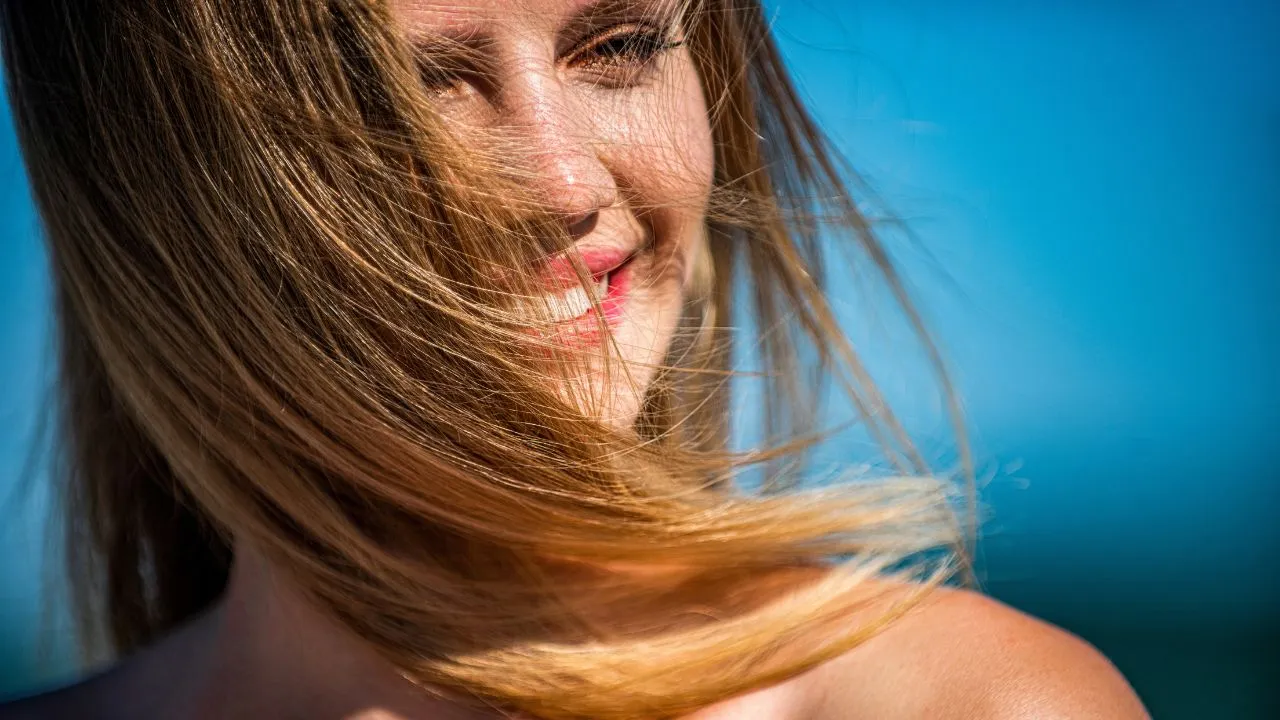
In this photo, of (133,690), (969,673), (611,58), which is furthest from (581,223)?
(133,690)

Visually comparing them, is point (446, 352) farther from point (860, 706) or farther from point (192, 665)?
point (192, 665)

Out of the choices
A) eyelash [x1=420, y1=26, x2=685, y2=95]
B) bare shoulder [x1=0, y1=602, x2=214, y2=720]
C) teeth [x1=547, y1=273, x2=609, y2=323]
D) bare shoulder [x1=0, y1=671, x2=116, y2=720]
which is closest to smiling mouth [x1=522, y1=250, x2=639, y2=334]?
teeth [x1=547, y1=273, x2=609, y2=323]

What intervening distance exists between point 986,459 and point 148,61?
3.28 feet

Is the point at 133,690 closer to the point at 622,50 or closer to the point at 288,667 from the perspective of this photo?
the point at 288,667

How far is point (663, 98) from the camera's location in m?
0.88

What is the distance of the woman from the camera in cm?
75

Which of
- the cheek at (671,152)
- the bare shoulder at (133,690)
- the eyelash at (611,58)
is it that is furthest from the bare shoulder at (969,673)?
the bare shoulder at (133,690)

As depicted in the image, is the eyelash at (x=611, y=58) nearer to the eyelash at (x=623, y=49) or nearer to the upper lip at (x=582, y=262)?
the eyelash at (x=623, y=49)

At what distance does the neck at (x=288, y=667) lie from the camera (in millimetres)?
909

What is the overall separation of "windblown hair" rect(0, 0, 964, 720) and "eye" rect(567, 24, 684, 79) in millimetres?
82

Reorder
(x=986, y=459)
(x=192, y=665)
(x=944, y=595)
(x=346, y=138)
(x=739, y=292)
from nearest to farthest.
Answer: (x=346, y=138) < (x=944, y=595) < (x=192, y=665) < (x=739, y=292) < (x=986, y=459)

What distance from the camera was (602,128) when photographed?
82cm

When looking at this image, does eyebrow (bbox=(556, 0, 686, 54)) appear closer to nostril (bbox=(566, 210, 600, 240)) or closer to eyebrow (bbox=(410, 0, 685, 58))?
eyebrow (bbox=(410, 0, 685, 58))

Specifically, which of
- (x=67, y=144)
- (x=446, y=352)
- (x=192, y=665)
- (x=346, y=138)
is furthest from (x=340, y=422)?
(x=192, y=665)
